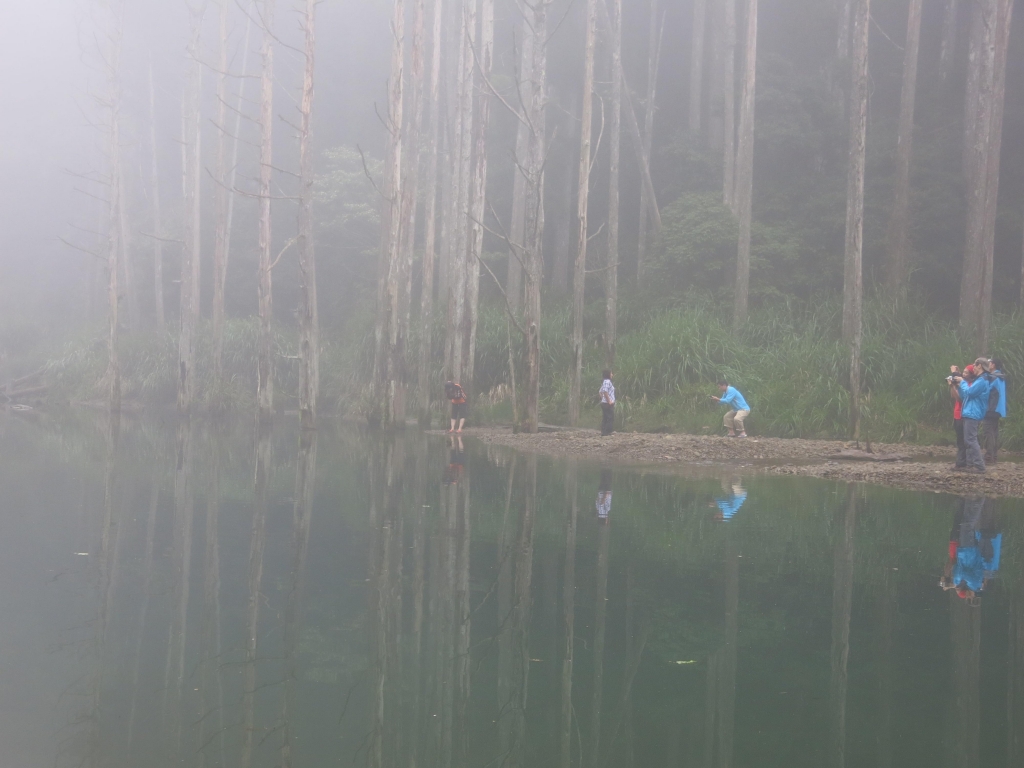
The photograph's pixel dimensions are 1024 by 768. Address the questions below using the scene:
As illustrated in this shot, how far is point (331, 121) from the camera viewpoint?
47781 millimetres

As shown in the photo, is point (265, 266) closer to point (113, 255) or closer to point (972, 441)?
point (113, 255)

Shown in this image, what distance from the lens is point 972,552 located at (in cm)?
837

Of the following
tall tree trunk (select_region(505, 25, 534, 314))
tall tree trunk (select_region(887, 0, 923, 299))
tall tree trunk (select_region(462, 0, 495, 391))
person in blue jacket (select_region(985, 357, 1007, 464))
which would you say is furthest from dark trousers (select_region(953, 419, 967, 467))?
tall tree trunk (select_region(505, 25, 534, 314))

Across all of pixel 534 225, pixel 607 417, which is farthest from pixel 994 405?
pixel 534 225

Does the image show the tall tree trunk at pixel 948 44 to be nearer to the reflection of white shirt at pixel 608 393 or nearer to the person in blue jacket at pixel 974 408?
the reflection of white shirt at pixel 608 393

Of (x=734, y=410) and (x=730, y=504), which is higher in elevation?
(x=734, y=410)

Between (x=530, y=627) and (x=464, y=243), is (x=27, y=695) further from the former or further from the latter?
(x=464, y=243)

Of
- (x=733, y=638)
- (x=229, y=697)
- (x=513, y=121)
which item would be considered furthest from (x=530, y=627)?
(x=513, y=121)

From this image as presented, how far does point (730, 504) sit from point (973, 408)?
4906mm

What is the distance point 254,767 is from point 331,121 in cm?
4665

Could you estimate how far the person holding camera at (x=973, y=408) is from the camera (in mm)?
13711

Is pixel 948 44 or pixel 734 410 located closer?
pixel 734 410

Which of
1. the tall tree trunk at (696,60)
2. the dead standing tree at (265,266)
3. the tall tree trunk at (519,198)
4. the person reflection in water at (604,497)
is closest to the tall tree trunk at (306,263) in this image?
the dead standing tree at (265,266)

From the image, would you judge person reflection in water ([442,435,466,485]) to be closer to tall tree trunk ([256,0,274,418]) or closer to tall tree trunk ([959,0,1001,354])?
tall tree trunk ([256,0,274,418])
